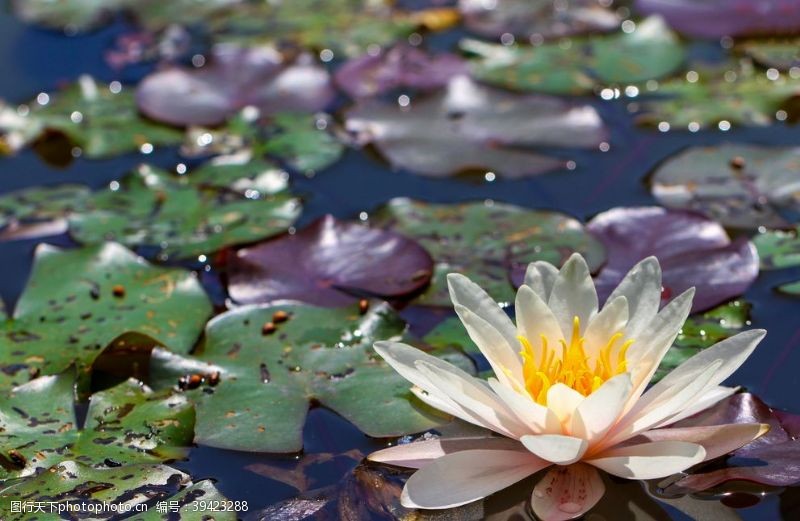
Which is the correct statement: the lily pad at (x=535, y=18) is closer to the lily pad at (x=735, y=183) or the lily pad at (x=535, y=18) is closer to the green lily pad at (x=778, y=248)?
the lily pad at (x=735, y=183)

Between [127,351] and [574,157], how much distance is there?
5.63 feet

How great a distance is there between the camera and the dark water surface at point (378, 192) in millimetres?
2166

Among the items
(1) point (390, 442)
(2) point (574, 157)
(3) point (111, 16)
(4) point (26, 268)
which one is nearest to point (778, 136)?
(2) point (574, 157)

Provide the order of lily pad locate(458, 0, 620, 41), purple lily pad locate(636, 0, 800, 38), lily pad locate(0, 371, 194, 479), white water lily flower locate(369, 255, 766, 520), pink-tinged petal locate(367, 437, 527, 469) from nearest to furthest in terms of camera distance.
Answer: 1. white water lily flower locate(369, 255, 766, 520)
2. pink-tinged petal locate(367, 437, 527, 469)
3. lily pad locate(0, 371, 194, 479)
4. purple lily pad locate(636, 0, 800, 38)
5. lily pad locate(458, 0, 620, 41)

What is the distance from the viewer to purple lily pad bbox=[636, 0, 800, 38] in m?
4.08

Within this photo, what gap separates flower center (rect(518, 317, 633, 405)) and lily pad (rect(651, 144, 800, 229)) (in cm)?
112

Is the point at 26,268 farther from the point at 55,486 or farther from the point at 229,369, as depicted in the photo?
the point at 55,486

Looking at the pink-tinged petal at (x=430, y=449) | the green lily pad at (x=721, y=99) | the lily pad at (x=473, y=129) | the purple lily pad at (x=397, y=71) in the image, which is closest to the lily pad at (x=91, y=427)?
the pink-tinged petal at (x=430, y=449)

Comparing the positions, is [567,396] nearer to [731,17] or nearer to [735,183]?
[735,183]

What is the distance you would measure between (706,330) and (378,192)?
1264 mm

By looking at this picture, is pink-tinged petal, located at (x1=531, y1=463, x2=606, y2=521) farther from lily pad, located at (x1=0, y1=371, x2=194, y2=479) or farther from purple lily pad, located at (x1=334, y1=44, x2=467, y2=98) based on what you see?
purple lily pad, located at (x1=334, y1=44, x2=467, y2=98)

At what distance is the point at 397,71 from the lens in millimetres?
3986

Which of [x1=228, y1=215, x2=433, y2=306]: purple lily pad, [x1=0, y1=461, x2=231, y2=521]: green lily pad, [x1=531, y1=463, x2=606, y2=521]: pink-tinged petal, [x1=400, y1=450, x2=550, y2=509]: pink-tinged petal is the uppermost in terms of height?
[x1=400, y1=450, x2=550, y2=509]: pink-tinged petal

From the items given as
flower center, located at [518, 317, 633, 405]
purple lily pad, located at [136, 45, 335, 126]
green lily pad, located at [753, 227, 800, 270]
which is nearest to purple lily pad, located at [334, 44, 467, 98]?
purple lily pad, located at [136, 45, 335, 126]
